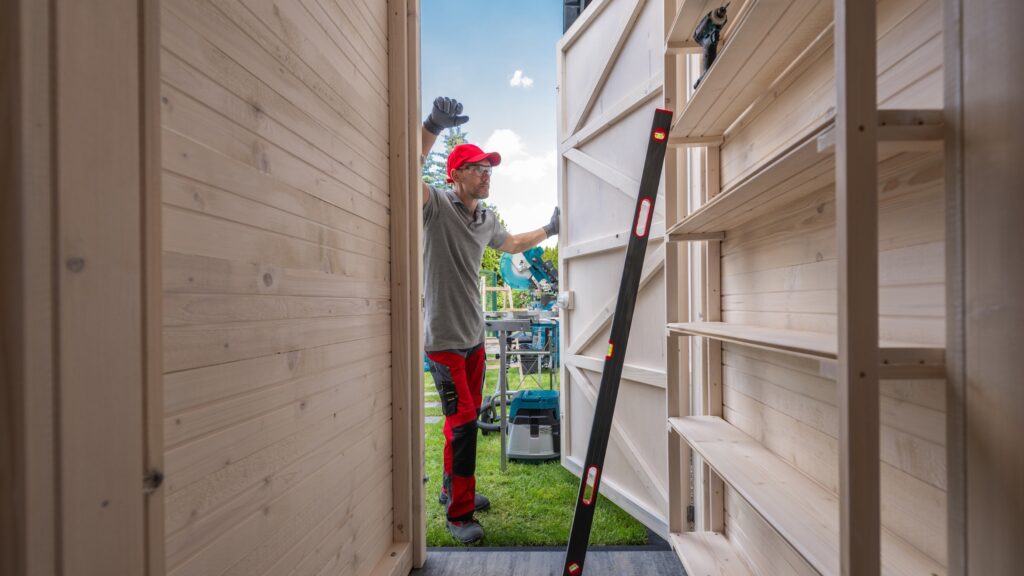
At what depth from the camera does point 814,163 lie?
982 millimetres

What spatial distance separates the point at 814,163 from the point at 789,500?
82 cm

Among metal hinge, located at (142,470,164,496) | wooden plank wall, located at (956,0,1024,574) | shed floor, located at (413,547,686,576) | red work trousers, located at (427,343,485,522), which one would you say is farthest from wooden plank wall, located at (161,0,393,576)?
wooden plank wall, located at (956,0,1024,574)

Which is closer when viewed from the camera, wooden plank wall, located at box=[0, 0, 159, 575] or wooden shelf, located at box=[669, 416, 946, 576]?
wooden plank wall, located at box=[0, 0, 159, 575]

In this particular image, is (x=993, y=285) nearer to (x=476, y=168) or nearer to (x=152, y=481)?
(x=152, y=481)

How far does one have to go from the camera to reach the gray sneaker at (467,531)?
84.2 inches

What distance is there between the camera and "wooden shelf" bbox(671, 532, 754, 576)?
5.22ft

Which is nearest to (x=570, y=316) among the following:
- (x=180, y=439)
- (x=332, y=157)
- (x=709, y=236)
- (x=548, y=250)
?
(x=709, y=236)

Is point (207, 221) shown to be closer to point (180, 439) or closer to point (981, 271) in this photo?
point (180, 439)

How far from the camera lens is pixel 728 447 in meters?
1.50

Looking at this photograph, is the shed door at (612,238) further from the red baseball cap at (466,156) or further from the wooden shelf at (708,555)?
the red baseball cap at (466,156)

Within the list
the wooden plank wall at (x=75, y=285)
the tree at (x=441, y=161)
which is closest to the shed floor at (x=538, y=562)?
the wooden plank wall at (x=75, y=285)

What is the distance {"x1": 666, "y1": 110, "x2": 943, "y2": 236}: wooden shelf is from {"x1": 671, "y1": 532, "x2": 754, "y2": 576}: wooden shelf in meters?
1.23

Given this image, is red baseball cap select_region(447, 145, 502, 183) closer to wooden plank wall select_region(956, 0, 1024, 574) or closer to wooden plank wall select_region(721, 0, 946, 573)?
wooden plank wall select_region(721, 0, 946, 573)

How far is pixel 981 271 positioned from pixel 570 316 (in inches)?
90.6
